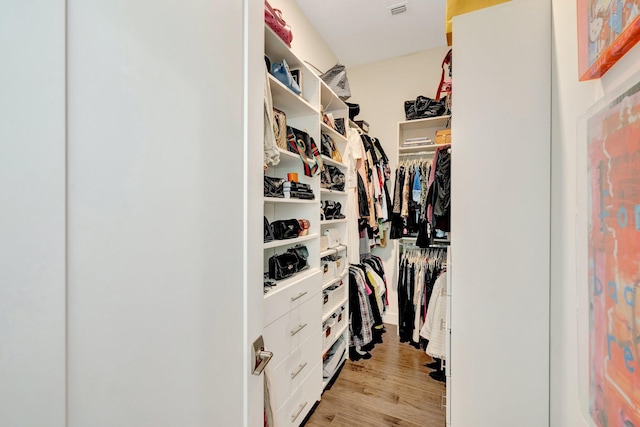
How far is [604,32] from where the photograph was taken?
1.72ft

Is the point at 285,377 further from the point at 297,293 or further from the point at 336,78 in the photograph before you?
the point at 336,78

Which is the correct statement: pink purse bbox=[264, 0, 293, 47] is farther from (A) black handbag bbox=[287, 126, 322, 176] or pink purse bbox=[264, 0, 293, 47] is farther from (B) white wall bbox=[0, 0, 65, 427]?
(B) white wall bbox=[0, 0, 65, 427]

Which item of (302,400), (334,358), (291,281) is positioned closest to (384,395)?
(334,358)

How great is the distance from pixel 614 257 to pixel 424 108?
2.62 meters

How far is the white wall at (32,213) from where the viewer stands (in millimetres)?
291

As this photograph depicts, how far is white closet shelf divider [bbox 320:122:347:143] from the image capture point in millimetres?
2023

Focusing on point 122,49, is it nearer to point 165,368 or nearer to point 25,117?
point 25,117

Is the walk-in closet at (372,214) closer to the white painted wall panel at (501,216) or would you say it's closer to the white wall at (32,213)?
the white painted wall panel at (501,216)

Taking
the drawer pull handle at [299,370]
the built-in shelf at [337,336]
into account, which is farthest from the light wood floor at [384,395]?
the drawer pull handle at [299,370]

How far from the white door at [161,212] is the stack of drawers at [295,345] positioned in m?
0.66

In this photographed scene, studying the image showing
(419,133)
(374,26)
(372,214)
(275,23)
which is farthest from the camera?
(419,133)

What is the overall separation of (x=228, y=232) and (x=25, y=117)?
38 cm

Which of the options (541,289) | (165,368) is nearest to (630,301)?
(541,289)

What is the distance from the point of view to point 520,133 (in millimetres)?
1075
